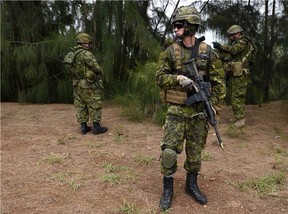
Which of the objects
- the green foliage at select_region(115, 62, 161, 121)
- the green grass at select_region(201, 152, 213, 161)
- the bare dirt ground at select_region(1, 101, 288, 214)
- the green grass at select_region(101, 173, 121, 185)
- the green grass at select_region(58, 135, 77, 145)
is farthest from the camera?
the green foliage at select_region(115, 62, 161, 121)

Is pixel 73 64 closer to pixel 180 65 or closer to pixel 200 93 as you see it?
pixel 180 65

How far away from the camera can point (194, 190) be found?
2795mm

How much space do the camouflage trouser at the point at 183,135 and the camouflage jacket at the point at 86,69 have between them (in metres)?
2.27

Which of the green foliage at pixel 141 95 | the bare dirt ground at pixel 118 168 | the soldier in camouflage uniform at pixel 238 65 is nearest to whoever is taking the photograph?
the bare dirt ground at pixel 118 168

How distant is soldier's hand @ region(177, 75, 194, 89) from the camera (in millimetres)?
2479

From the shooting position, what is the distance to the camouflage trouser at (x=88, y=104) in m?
4.80

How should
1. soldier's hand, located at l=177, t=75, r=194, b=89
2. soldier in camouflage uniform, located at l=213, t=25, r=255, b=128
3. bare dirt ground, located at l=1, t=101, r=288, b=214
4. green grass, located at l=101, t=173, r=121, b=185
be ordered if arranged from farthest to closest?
1. soldier in camouflage uniform, located at l=213, t=25, r=255, b=128
2. green grass, located at l=101, t=173, r=121, b=185
3. bare dirt ground, located at l=1, t=101, r=288, b=214
4. soldier's hand, located at l=177, t=75, r=194, b=89

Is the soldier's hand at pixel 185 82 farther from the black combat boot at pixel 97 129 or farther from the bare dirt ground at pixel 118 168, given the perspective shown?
the black combat boot at pixel 97 129

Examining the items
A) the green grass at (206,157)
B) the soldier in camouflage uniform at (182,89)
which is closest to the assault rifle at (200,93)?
the soldier in camouflage uniform at (182,89)

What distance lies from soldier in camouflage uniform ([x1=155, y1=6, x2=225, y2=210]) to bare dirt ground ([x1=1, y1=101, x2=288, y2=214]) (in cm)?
31

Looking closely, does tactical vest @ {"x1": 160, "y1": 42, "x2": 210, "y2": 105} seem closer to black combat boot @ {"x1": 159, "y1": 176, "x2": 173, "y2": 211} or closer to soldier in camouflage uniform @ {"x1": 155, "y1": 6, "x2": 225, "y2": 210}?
soldier in camouflage uniform @ {"x1": 155, "y1": 6, "x2": 225, "y2": 210}

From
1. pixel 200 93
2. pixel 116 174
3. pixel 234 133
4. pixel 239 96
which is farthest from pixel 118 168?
pixel 239 96

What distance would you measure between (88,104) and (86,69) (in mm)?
477

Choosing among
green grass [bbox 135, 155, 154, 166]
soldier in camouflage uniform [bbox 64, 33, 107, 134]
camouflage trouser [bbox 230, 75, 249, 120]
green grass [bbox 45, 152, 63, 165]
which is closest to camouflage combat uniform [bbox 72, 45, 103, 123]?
soldier in camouflage uniform [bbox 64, 33, 107, 134]
